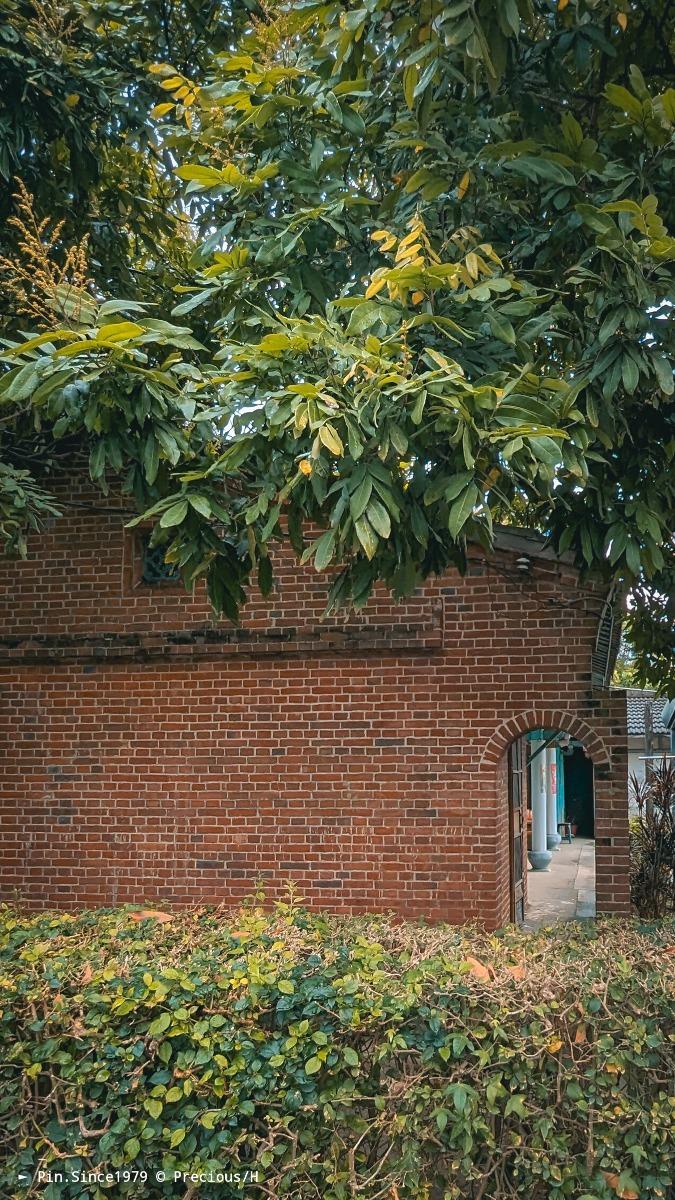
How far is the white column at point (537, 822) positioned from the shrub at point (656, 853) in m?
6.47

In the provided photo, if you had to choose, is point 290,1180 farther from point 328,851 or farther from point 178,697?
point 178,697

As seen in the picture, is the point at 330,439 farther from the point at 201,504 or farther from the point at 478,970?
the point at 478,970

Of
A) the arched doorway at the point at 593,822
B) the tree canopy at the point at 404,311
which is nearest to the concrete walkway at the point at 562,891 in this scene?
the arched doorway at the point at 593,822

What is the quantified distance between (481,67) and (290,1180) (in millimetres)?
4580

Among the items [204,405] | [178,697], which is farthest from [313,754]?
[204,405]

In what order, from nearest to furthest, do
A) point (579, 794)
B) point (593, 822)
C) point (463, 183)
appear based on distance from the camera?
point (463, 183) → point (593, 822) → point (579, 794)

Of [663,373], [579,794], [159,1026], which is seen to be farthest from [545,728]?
[579,794]

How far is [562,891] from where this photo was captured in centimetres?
1589

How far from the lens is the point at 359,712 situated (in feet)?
29.2

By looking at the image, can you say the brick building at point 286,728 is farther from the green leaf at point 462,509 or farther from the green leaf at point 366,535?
the green leaf at point 366,535

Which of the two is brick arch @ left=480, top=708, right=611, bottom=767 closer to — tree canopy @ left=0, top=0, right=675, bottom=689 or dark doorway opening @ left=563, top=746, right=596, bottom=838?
tree canopy @ left=0, top=0, right=675, bottom=689

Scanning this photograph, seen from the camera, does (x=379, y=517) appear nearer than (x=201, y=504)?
Yes

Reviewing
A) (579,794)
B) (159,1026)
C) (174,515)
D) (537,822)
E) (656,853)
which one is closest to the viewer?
(159,1026)

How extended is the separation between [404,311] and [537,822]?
16.1 meters
